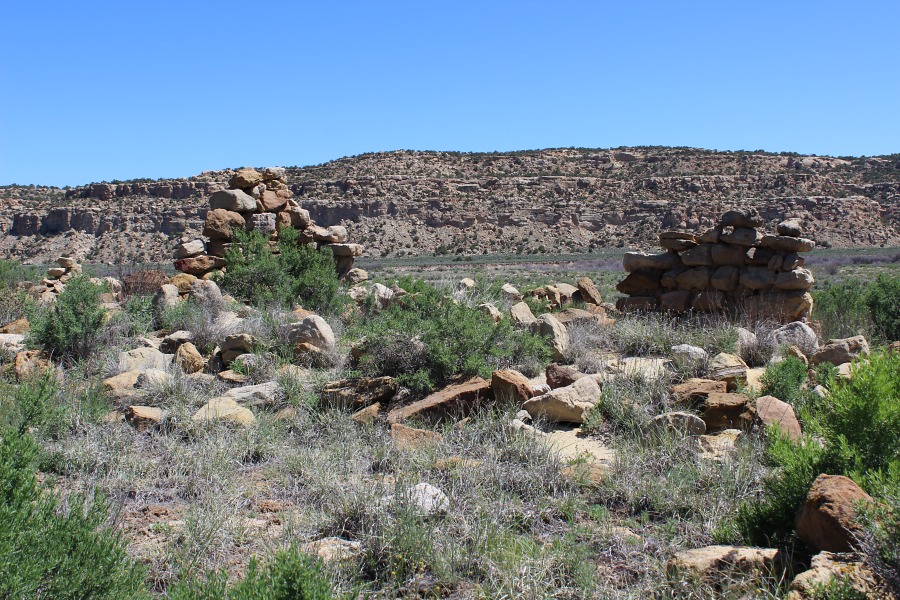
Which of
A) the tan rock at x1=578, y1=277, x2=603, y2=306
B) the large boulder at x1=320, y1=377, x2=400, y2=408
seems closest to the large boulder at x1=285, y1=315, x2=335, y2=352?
the large boulder at x1=320, y1=377, x2=400, y2=408

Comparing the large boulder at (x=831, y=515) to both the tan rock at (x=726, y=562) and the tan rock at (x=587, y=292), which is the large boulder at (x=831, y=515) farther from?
the tan rock at (x=587, y=292)

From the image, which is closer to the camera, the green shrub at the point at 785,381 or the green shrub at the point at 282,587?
the green shrub at the point at 282,587

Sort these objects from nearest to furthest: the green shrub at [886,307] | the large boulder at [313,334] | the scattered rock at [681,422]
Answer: the scattered rock at [681,422]
the large boulder at [313,334]
the green shrub at [886,307]

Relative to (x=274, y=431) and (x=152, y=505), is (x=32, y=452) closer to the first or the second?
(x=152, y=505)

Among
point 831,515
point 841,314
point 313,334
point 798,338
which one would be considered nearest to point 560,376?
point 313,334

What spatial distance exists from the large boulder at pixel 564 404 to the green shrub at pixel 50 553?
3874 mm

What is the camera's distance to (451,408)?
6582mm

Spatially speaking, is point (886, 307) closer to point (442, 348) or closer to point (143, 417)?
point (442, 348)

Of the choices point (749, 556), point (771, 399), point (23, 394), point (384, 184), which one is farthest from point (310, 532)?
point (384, 184)

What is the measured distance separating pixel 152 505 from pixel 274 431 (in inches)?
56.6

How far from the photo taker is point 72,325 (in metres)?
8.74

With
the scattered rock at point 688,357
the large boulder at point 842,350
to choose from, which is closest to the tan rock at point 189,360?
the scattered rock at point 688,357

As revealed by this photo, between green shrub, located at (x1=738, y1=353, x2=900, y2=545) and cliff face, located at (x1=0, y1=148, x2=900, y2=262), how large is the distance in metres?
47.3

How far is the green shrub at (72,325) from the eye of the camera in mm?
8750
